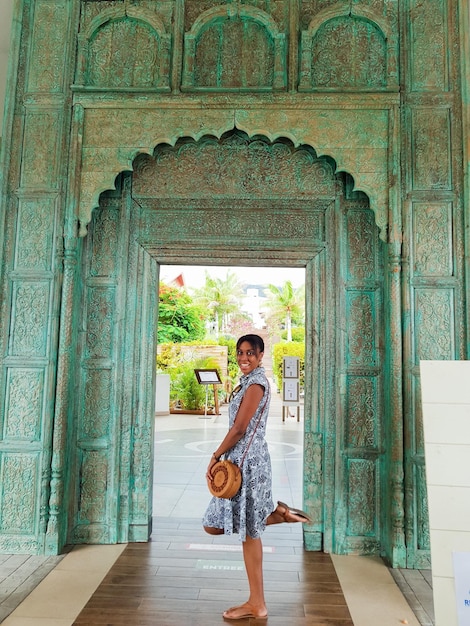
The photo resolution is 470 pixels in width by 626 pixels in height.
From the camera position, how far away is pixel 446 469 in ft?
6.52

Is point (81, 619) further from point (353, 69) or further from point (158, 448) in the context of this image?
point (158, 448)

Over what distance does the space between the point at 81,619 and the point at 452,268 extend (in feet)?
11.4

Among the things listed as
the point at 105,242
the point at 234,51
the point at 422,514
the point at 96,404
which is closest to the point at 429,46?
the point at 234,51

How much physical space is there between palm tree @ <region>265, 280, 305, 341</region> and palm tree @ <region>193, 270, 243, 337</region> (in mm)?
2746

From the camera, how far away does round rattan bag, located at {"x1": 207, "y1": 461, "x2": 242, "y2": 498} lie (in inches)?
111

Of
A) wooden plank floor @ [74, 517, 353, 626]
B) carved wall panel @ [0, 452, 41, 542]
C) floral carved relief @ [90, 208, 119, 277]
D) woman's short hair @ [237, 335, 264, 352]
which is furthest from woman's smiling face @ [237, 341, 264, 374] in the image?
carved wall panel @ [0, 452, 41, 542]

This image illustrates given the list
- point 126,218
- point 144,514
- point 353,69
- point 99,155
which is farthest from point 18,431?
point 353,69

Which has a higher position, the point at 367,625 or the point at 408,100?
the point at 408,100

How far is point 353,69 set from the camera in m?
4.13

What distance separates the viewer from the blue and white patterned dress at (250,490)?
9.55 ft

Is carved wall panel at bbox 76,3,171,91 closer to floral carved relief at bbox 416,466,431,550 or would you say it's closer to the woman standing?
the woman standing

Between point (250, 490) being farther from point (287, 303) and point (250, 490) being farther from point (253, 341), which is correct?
point (287, 303)

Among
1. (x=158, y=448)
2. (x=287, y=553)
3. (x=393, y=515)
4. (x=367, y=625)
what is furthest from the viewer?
(x=158, y=448)

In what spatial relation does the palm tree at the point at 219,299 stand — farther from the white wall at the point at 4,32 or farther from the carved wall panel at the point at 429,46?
the carved wall panel at the point at 429,46
